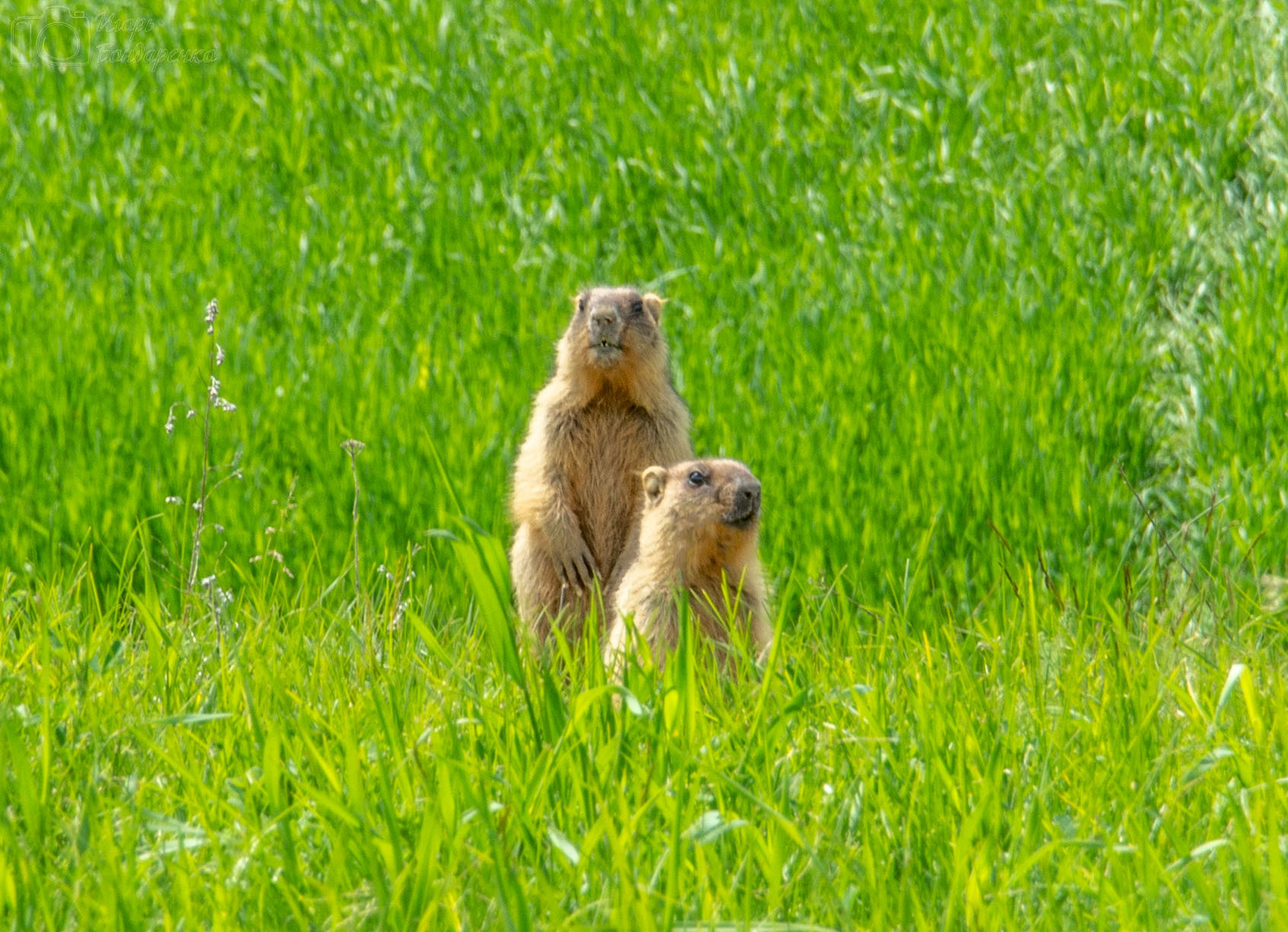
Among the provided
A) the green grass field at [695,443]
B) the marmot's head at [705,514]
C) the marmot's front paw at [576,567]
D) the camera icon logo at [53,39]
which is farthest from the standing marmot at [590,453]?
the camera icon logo at [53,39]

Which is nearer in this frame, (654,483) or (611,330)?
(654,483)

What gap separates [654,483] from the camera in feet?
15.6

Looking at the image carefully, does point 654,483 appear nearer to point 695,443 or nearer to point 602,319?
point 602,319

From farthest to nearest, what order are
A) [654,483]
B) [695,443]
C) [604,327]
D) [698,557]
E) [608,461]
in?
[695,443] → [608,461] → [604,327] → [654,483] → [698,557]

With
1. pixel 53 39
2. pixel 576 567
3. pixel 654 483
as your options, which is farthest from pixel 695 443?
pixel 53 39

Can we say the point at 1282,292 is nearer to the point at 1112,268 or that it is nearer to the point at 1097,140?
the point at 1112,268

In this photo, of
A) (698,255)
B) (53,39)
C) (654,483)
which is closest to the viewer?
(654,483)

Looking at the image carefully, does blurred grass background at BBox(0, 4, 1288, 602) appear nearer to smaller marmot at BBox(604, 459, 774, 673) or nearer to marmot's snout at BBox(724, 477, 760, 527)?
smaller marmot at BBox(604, 459, 774, 673)

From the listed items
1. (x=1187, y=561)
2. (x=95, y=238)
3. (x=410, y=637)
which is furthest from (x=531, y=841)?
(x=95, y=238)

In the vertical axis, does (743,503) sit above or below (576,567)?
above

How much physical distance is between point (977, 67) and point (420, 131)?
325 centimetres

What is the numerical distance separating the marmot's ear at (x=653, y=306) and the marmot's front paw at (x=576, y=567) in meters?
0.82

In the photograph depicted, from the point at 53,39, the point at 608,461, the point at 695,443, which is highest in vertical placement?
the point at 53,39

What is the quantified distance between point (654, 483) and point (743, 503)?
36 cm
